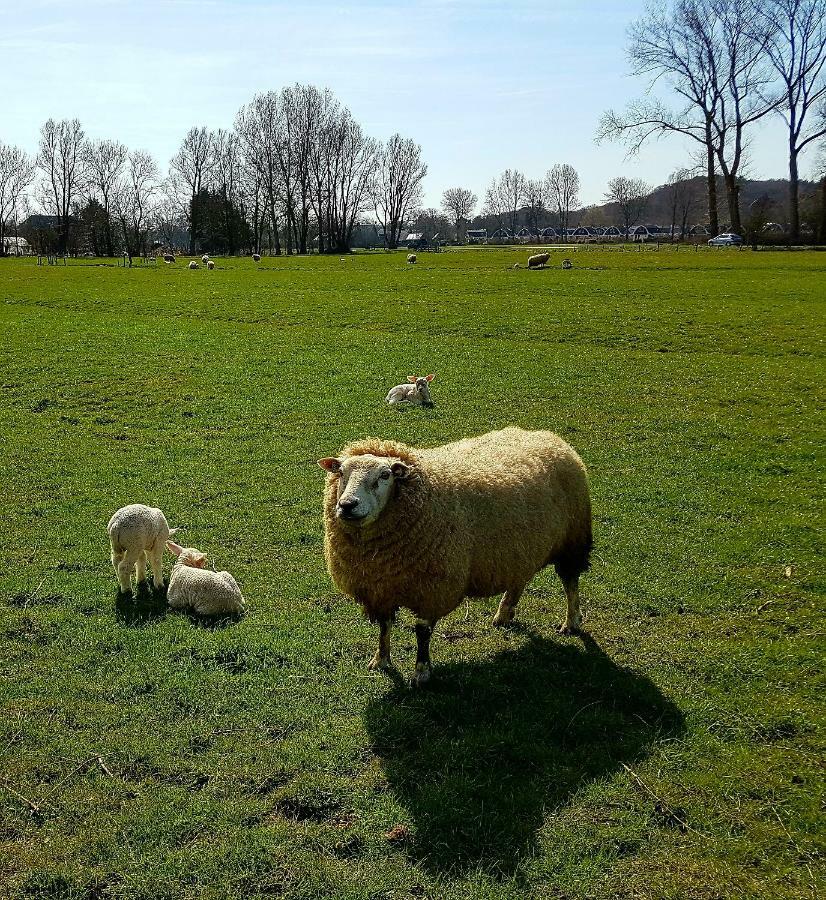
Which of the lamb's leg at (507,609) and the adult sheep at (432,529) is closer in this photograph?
the adult sheep at (432,529)

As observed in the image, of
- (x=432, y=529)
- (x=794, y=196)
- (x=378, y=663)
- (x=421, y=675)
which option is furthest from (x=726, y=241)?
(x=421, y=675)

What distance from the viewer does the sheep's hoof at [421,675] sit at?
21.0 ft

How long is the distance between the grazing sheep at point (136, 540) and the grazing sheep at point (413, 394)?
855cm

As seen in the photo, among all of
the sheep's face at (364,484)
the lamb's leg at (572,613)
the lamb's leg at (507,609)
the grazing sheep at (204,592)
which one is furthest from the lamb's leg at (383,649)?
the lamb's leg at (572,613)

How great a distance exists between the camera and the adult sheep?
21.1 feet

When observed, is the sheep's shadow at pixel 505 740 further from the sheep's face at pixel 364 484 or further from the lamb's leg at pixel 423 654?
the sheep's face at pixel 364 484

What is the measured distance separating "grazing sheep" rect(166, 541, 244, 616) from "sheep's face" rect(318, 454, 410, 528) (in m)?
1.79

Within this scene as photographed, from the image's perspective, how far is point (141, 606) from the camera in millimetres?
7793

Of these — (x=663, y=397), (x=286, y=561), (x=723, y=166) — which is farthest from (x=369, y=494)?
(x=723, y=166)

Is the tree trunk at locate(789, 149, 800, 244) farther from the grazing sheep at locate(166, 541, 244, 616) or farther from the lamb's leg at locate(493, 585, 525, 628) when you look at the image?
the grazing sheep at locate(166, 541, 244, 616)

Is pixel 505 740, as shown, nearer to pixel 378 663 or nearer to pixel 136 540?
pixel 378 663

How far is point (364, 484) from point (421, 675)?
65.7 inches

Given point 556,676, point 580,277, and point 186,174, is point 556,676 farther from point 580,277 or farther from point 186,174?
point 186,174

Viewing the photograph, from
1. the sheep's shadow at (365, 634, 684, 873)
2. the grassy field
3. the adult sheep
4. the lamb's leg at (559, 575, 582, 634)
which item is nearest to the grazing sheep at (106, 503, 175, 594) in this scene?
the grassy field
